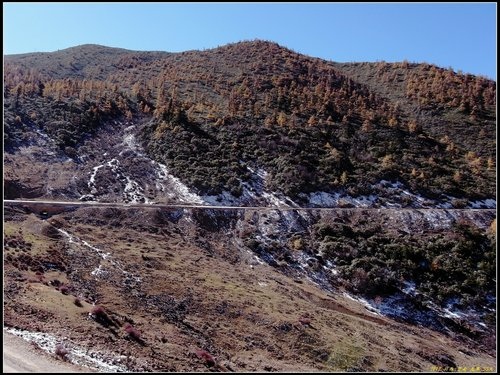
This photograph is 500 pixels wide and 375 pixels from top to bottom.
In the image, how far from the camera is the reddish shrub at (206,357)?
21219 millimetres

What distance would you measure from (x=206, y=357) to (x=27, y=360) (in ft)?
26.7

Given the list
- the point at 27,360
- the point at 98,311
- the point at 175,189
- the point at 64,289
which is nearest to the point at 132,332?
the point at 98,311

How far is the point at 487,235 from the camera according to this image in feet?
139

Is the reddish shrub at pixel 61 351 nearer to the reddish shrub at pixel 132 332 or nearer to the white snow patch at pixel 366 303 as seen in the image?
the reddish shrub at pixel 132 332

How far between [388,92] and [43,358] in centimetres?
8786

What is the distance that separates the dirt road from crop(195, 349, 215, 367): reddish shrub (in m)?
5.92

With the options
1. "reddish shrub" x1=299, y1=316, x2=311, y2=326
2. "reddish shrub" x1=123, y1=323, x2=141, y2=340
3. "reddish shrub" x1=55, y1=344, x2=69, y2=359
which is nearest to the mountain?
"reddish shrub" x1=123, y1=323, x2=141, y2=340

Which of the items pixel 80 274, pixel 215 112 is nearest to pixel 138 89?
pixel 215 112

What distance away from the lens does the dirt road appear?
53.7ft

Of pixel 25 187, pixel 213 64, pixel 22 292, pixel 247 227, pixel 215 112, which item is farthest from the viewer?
pixel 213 64

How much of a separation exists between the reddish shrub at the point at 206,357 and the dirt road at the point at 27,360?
19.4 ft

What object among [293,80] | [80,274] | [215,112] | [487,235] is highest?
[293,80]

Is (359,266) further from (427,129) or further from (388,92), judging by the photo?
(388,92)

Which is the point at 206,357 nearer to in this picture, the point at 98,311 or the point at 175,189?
the point at 98,311
